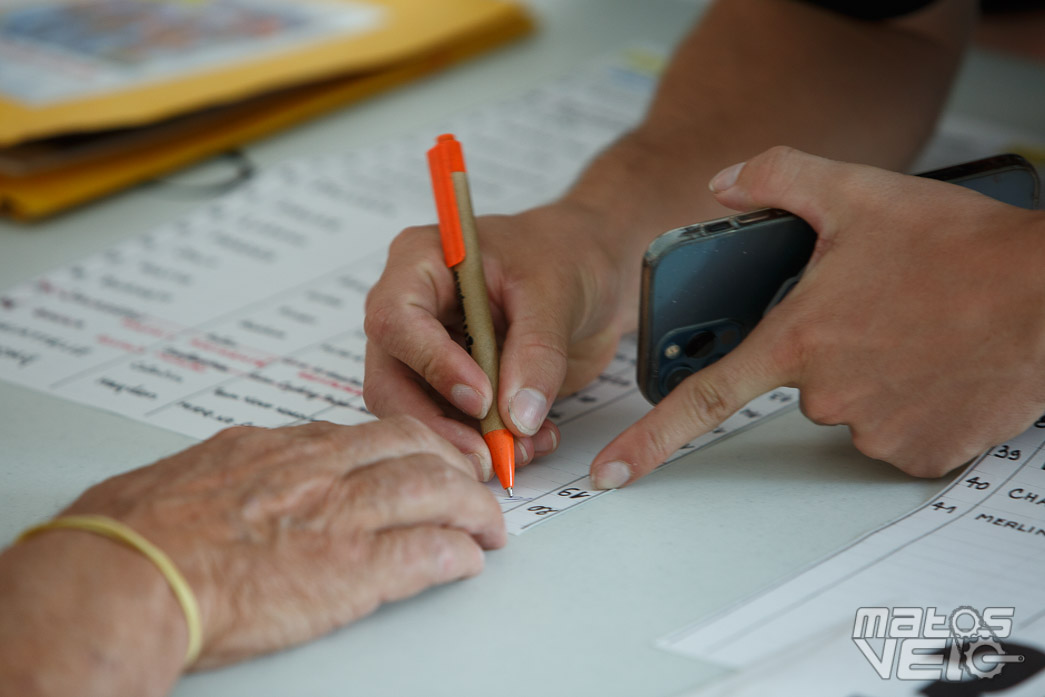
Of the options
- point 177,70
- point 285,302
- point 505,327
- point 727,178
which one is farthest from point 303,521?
point 177,70

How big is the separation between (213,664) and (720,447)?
0.42 meters

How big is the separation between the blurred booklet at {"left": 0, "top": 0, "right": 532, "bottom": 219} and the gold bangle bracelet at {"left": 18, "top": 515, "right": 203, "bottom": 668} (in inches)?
29.7

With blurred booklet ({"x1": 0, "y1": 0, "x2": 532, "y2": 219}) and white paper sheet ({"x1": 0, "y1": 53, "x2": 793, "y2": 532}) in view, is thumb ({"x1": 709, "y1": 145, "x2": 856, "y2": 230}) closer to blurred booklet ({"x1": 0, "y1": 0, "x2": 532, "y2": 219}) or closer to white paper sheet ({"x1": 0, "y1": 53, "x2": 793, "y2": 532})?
white paper sheet ({"x1": 0, "y1": 53, "x2": 793, "y2": 532})

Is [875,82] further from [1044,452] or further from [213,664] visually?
[213,664]

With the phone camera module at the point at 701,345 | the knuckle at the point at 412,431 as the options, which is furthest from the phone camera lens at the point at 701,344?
the knuckle at the point at 412,431

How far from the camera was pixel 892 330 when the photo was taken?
29.8 inches

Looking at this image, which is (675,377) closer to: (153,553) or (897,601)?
(897,601)

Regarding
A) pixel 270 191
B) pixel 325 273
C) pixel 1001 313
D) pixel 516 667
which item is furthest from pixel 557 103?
pixel 516 667

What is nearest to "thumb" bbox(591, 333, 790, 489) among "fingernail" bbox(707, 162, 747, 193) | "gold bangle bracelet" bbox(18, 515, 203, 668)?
"fingernail" bbox(707, 162, 747, 193)

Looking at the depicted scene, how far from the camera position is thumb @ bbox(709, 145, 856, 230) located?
777mm

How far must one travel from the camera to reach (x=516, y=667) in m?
0.64

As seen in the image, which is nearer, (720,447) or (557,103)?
(720,447)

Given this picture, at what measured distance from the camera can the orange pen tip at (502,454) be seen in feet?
2.61

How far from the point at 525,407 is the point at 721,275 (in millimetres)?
170
